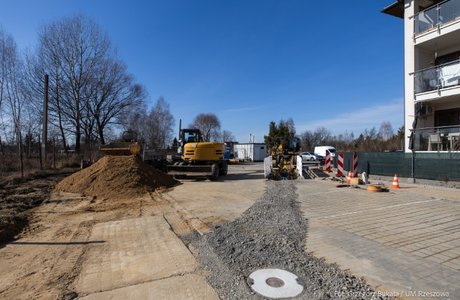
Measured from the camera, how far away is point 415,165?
1323 cm

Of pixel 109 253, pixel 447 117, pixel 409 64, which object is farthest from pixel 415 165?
pixel 109 253

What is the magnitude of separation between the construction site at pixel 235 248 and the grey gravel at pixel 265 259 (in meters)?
0.02

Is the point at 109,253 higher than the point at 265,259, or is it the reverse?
the point at 265,259

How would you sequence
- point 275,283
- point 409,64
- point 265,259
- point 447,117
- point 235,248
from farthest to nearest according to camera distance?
point 409,64, point 447,117, point 235,248, point 265,259, point 275,283

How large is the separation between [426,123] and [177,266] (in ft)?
57.5

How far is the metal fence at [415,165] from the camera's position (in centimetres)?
1159

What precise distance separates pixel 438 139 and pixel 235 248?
44.8ft

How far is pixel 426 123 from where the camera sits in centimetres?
1590

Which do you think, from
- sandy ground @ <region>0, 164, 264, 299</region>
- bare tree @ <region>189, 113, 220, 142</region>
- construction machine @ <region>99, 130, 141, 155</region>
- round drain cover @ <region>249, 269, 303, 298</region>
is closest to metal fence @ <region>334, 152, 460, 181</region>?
sandy ground @ <region>0, 164, 264, 299</region>

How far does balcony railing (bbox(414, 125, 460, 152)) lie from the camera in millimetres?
12516

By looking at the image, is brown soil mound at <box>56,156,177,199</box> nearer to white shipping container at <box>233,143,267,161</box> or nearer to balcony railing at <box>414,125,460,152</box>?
balcony railing at <box>414,125,460,152</box>

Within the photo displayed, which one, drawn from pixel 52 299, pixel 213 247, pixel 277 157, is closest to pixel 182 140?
pixel 277 157

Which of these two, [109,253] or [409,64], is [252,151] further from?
[109,253]

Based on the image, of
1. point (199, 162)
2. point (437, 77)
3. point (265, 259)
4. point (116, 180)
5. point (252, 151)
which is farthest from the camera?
point (252, 151)
